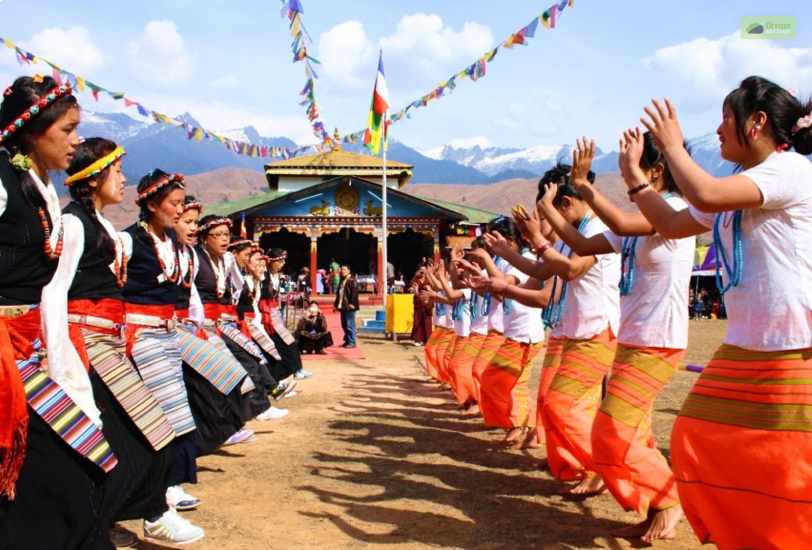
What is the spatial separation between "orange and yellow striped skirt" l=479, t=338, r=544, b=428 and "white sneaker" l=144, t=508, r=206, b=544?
3.30 m

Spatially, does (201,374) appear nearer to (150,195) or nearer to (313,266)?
(150,195)

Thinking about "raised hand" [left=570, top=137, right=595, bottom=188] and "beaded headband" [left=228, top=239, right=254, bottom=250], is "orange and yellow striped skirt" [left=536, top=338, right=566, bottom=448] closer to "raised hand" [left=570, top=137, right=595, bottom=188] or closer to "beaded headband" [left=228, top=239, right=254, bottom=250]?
"raised hand" [left=570, top=137, right=595, bottom=188]

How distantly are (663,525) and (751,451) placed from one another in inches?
64.4

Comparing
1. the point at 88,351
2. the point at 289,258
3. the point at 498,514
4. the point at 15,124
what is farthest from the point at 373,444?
the point at 289,258

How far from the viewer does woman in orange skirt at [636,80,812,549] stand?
270cm

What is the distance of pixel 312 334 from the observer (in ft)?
54.3

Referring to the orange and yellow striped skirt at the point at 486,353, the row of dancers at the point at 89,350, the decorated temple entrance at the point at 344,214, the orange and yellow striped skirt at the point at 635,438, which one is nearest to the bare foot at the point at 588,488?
the orange and yellow striped skirt at the point at 635,438

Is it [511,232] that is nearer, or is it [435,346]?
[511,232]

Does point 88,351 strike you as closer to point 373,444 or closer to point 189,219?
point 189,219

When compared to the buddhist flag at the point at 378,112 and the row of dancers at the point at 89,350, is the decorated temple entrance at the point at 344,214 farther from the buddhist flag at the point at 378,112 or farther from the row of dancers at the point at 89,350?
the row of dancers at the point at 89,350

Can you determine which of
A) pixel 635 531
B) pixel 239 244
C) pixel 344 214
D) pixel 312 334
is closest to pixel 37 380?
pixel 635 531

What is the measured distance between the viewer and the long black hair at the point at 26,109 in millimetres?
3080

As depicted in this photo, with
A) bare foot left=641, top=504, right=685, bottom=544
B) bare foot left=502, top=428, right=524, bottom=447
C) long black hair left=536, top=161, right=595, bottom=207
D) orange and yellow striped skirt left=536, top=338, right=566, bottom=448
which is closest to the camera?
bare foot left=641, top=504, right=685, bottom=544

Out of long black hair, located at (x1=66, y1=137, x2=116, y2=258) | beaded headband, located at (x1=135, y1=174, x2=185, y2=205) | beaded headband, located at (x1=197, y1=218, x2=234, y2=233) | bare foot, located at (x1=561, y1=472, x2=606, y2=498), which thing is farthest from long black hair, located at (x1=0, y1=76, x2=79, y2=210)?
bare foot, located at (x1=561, y1=472, x2=606, y2=498)
